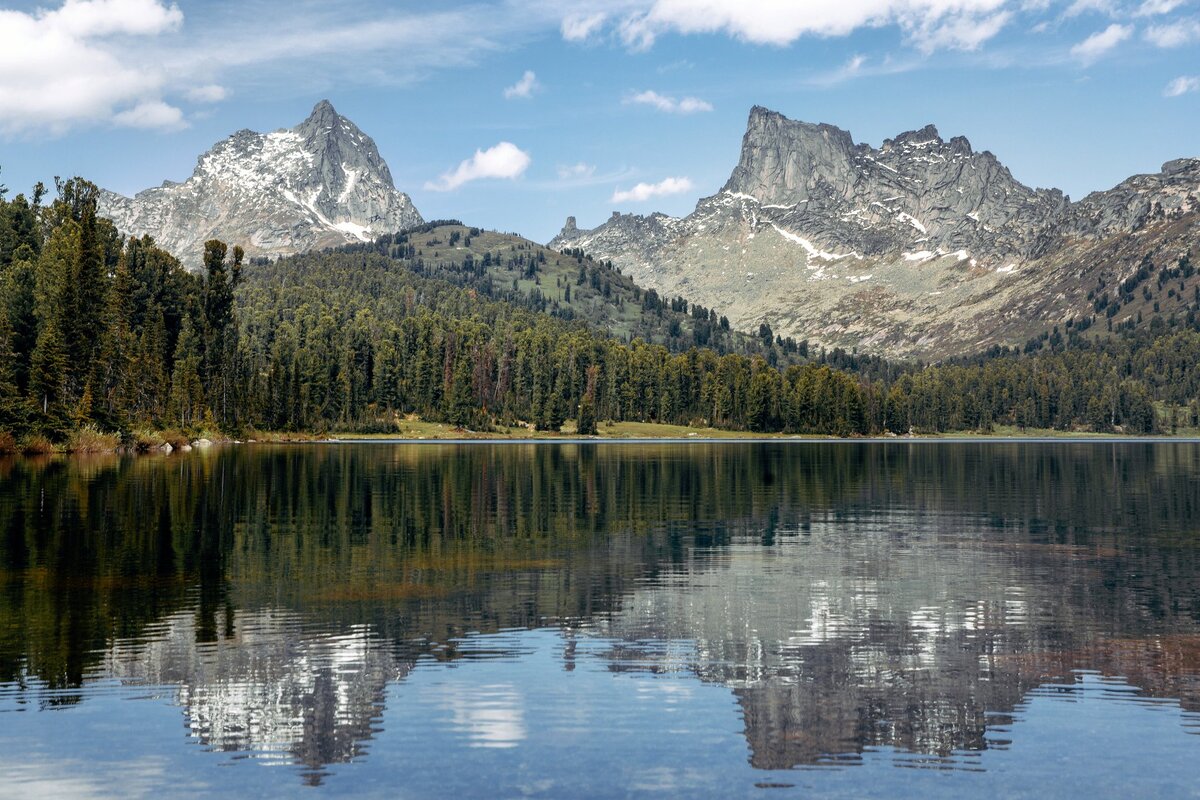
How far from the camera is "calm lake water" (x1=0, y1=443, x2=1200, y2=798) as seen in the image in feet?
66.6

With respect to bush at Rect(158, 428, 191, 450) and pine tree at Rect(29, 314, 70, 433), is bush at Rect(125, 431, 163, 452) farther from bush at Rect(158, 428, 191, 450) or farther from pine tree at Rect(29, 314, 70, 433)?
pine tree at Rect(29, 314, 70, 433)

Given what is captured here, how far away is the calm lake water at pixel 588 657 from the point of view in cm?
2031

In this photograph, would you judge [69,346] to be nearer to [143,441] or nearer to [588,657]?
[143,441]

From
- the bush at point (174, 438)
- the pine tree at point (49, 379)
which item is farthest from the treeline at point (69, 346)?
the bush at point (174, 438)

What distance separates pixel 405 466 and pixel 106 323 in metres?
63.6

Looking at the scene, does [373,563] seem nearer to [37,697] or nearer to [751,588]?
[751,588]

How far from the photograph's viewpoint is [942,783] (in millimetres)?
19781

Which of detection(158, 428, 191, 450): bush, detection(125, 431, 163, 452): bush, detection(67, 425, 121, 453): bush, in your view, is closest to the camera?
detection(67, 425, 121, 453): bush

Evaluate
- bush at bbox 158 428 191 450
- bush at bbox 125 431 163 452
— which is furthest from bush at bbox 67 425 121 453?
bush at bbox 158 428 191 450

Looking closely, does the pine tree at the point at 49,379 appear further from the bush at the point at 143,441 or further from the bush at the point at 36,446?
the bush at the point at 143,441

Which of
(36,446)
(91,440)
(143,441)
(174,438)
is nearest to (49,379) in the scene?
(36,446)

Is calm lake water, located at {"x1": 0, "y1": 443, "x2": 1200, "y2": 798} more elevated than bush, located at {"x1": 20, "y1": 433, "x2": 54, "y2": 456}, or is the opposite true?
bush, located at {"x1": 20, "y1": 433, "x2": 54, "y2": 456}

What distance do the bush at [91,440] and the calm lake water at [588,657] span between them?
8902cm

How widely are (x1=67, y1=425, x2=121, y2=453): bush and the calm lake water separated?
89.0 m
